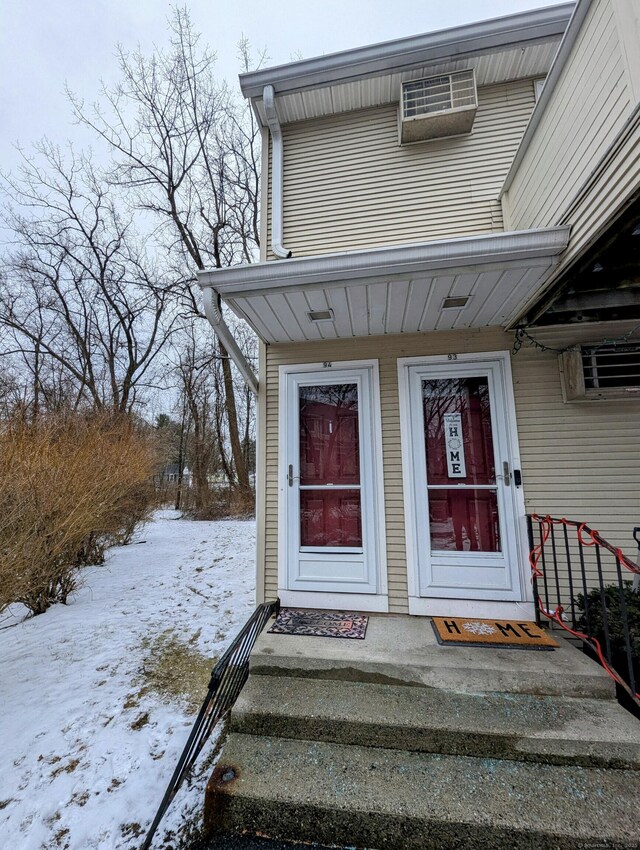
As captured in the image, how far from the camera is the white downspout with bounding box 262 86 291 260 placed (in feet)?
11.6

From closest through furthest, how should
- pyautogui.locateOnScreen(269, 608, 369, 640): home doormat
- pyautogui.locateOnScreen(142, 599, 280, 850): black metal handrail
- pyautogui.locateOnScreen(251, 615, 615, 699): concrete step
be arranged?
pyautogui.locateOnScreen(142, 599, 280, 850): black metal handrail
pyautogui.locateOnScreen(251, 615, 615, 699): concrete step
pyautogui.locateOnScreen(269, 608, 369, 640): home doormat

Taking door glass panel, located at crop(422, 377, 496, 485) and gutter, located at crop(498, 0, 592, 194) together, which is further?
door glass panel, located at crop(422, 377, 496, 485)

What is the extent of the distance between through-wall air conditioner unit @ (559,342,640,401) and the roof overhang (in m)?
2.82

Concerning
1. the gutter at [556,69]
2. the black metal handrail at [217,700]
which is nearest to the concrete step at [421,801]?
the black metal handrail at [217,700]

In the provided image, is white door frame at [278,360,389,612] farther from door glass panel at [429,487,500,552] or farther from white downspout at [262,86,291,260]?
white downspout at [262,86,291,260]

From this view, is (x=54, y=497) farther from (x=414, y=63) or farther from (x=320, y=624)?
(x=414, y=63)

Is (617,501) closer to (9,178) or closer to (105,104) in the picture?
(105,104)

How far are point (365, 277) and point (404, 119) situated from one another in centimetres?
223

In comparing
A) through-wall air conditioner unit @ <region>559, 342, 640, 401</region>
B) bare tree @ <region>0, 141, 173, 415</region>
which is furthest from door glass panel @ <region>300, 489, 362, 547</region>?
bare tree @ <region>0, 141, 173, 415</region>

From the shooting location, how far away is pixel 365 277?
2311 millimetres

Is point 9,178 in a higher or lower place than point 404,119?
higher

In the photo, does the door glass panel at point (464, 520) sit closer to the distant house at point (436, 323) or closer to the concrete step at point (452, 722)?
the distant house at point (436, 323)

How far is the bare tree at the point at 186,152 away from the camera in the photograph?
30.0ft

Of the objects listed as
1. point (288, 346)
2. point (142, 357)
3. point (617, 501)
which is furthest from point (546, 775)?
point (142, 357)
